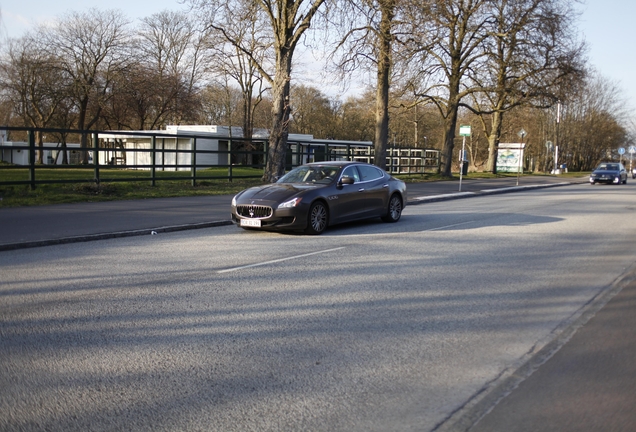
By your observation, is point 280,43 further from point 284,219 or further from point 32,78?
point 32,78

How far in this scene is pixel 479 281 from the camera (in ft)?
26.6

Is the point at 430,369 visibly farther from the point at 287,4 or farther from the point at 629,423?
the point at 287,4

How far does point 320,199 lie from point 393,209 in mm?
2840

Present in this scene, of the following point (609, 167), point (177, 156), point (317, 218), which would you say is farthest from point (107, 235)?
point (609, 167)

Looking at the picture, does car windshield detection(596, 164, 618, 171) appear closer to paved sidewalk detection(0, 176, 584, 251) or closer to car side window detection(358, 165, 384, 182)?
paved sidewalk detection(0, 176, 584, 251)

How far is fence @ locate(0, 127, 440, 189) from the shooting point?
745 inches

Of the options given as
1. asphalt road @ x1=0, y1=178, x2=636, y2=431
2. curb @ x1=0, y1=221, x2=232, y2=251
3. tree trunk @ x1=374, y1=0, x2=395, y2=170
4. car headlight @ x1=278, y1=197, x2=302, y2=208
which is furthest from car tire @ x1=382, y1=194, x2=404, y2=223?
tree trunk @ x1=374, y1=0, x2=395, y2=170

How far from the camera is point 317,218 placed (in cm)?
1252

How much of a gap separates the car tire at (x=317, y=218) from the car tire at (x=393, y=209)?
236 centimetres

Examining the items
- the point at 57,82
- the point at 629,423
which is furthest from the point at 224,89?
the point at 629,423

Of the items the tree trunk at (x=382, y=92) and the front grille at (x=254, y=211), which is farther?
the tree trunk at (x=382, y=92)

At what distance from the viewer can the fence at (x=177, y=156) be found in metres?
18.9

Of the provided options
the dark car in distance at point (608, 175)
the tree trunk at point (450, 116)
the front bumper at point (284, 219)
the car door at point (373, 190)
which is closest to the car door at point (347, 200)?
the car door at point (373, 190)

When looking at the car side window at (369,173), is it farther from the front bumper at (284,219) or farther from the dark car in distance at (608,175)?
the dark car in distance at (608,175)
